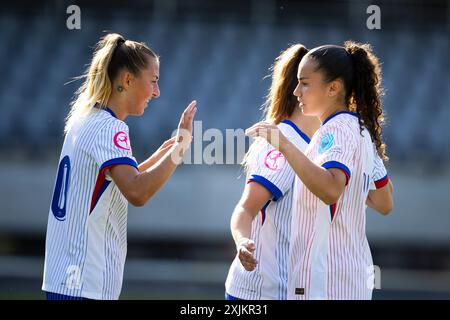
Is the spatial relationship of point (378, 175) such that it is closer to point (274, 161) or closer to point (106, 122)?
point (274, 161)

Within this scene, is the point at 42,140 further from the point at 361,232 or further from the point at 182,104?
the point at 361,232

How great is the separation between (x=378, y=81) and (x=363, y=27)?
27.2 ft

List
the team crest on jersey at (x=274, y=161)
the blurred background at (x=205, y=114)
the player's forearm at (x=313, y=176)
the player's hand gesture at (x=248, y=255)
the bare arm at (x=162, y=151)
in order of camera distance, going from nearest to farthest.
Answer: the player's forearm at (x=313, y=176) < the player's hand gesture at (x=248, y=255) < the team crest on jersey at (x=274, y=161) < the bare arm at (x=162, y=151) < the blurred background at (x=205, y=114)

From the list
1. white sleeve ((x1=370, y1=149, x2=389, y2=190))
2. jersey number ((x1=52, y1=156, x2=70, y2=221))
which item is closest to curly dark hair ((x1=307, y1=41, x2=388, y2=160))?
white sleeve ((x1=370, y1=149, x2=389, y2=190))

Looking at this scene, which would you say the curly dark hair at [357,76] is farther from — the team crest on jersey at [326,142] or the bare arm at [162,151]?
the bare arm at [162,151]

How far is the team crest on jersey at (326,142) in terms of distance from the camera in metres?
2.11

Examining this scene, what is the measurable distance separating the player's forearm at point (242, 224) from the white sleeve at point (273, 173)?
105 mm

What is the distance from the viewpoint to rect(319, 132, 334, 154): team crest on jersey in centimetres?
211

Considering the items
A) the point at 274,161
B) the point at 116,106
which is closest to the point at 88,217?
the point at 116,106

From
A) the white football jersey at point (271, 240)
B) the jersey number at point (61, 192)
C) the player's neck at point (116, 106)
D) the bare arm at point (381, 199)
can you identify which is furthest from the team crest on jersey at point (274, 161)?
the jersey number at point (61, 192)

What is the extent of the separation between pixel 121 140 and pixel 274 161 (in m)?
0.46

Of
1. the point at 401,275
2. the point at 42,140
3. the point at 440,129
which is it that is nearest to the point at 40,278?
the point at 42,140

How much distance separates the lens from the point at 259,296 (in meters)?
2.38

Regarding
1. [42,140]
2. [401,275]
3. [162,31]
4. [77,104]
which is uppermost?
[162,31]
